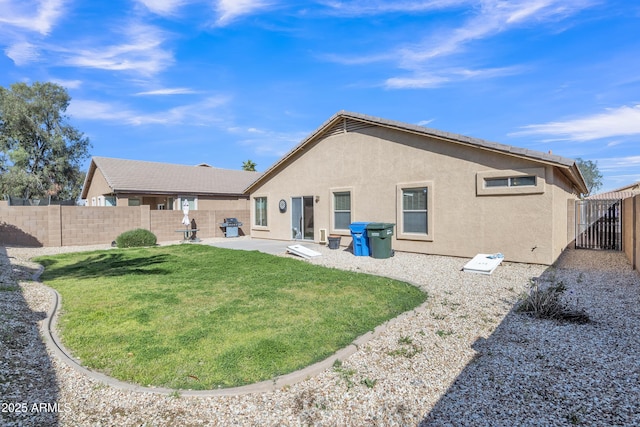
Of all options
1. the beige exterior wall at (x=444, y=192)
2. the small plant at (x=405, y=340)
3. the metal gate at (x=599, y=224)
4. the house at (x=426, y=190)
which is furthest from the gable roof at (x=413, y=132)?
the small plant at (x=405, y=340)

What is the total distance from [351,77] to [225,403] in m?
15.2

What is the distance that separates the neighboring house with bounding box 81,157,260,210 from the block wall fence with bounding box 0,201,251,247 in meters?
2.72

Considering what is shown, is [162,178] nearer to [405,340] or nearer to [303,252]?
[303,252]

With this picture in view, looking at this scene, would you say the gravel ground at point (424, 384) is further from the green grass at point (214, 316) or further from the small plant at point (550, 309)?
the green grass at point (214, 316)

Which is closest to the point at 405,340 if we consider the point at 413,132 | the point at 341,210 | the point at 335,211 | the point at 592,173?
the point at 413,132

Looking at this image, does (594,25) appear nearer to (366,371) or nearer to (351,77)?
(351,77)

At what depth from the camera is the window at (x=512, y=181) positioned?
948 cm

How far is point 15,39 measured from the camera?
14102 millimetres

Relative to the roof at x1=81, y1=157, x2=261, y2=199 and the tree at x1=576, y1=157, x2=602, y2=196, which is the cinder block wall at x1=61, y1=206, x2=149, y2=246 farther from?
the tree at x1=576, y1=157, x2=602, y2=196

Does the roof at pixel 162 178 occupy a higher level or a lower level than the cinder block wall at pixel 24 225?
higher

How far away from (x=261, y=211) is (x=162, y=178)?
Result: 9.47 m

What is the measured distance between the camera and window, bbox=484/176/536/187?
9477 millimetres

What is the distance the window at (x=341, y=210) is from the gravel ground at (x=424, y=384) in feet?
28.0

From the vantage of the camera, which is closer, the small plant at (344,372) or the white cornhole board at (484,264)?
the small plant at (344,372)
